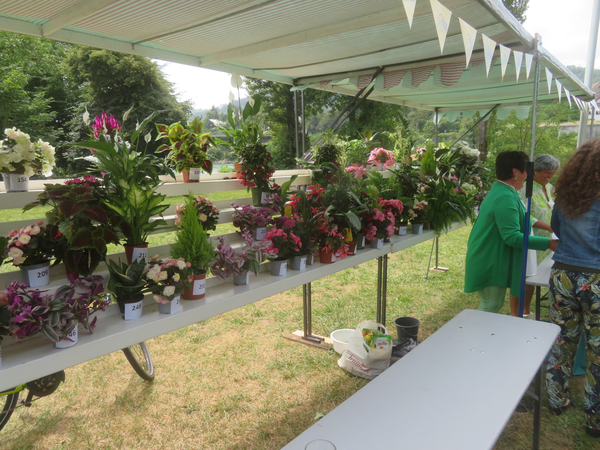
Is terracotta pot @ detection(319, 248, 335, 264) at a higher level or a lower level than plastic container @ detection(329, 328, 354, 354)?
higher

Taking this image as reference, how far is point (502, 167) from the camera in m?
2.76

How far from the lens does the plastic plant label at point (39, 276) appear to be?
1610mm

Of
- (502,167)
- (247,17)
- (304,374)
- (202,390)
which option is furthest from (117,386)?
(502,167)

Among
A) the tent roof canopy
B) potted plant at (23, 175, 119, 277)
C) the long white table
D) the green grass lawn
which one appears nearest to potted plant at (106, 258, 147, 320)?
potted plant at (23, 175, 119, 277)

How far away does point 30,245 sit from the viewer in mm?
1585

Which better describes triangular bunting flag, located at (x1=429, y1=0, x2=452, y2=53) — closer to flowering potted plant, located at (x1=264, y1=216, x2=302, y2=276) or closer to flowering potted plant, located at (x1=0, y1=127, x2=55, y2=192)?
flowering potted plant, located at (x1=264, y1=216, x2=302, y2=276)

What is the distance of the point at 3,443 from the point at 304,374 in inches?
77.4

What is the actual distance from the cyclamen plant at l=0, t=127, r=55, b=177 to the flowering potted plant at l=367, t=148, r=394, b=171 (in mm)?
3363

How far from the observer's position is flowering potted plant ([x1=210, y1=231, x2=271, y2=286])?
2.03m

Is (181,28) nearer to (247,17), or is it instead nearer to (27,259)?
(247,17)

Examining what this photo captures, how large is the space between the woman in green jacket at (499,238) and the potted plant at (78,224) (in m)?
2.39

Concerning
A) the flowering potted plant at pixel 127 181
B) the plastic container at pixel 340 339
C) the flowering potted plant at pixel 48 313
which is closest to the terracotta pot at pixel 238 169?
the flowering potted plant at pixel 127 181

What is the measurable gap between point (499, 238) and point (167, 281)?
7.51ft

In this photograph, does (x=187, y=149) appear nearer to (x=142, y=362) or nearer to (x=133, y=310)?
(x=133, y=310)
